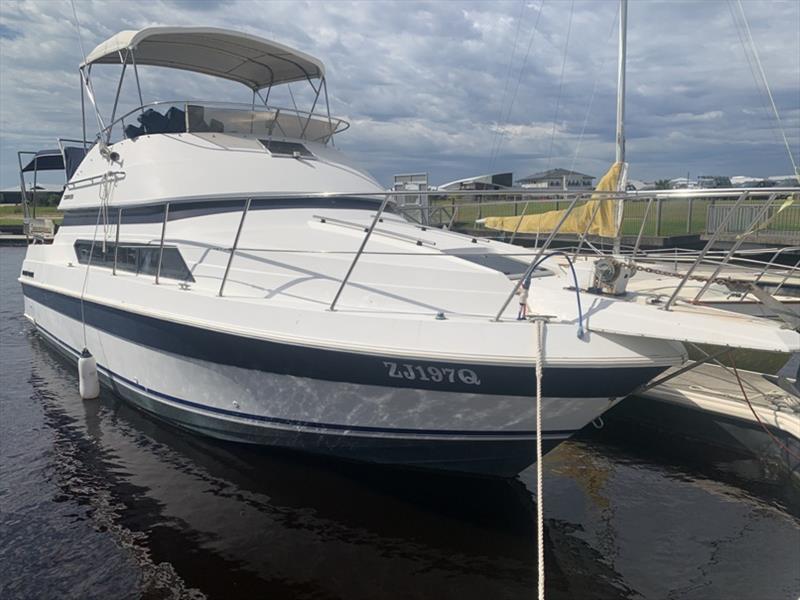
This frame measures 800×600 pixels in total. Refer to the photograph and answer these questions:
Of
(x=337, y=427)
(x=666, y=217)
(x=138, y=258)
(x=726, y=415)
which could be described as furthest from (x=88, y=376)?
(x=666, y=217)

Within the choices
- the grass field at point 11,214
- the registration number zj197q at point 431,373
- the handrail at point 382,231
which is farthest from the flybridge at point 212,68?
the grass field at point 11,214

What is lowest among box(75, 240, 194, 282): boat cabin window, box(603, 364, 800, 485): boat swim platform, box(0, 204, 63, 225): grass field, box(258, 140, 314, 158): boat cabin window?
box(603, 364, 800, 485): boat swim platform

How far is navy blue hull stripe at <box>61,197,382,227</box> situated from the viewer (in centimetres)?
707

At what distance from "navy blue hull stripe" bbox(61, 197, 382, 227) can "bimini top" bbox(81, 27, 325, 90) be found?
214 cm

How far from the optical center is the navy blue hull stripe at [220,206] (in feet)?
23.2

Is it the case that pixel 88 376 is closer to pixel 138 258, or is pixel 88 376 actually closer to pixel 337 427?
pixel 138 258

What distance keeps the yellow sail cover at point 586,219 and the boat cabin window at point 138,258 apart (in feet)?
13.9

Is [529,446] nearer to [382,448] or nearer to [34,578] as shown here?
[382,448]

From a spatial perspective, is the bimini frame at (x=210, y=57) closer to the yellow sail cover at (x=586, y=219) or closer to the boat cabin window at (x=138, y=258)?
the boat cabin window at (x=138, y=258)

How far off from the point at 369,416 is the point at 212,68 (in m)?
6.88

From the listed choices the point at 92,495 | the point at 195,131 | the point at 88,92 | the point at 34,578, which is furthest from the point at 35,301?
the point at 34,578

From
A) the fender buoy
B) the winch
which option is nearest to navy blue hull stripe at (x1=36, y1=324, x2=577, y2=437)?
the fender buoy

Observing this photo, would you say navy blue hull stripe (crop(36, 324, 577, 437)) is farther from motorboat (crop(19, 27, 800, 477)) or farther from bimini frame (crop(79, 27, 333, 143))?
bimini frame (crop(79, 27, 333, 143))

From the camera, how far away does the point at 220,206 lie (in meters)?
7.07
